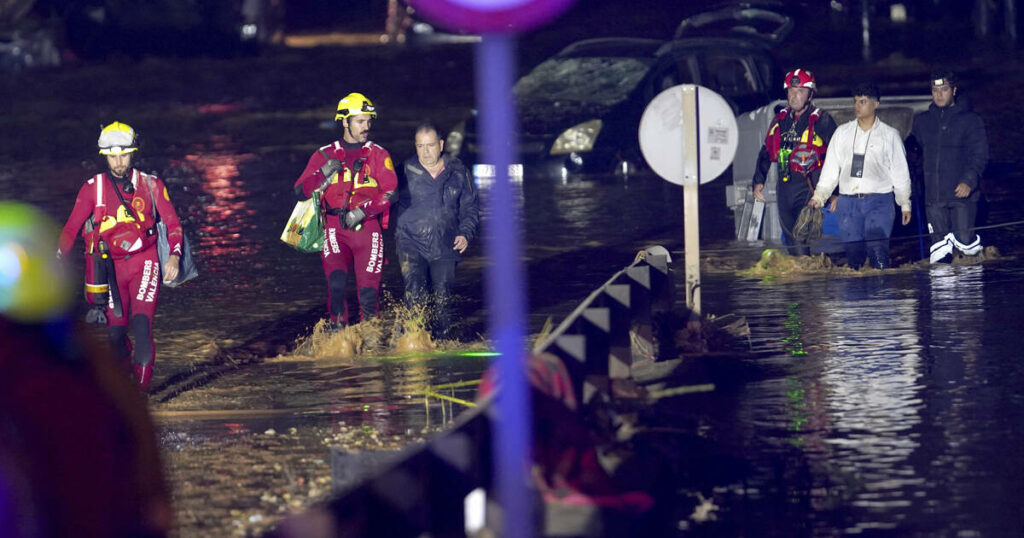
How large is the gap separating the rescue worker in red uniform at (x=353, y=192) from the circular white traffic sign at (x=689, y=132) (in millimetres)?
1805

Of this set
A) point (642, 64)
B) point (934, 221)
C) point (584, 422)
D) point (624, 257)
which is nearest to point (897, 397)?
point (584, 422)

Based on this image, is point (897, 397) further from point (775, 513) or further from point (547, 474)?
point (547, 474)

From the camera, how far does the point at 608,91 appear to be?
25.5 meters

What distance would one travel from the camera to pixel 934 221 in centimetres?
1519

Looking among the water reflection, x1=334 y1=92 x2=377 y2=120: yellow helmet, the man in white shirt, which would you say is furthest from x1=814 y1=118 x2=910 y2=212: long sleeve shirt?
x1=334 y1=92 x2=377 y2=120: yellow helmet

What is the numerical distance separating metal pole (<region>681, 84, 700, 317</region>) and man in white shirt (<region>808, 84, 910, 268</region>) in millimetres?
2971

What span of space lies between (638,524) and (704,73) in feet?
55.2

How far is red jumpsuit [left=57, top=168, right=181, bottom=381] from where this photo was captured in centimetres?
1058

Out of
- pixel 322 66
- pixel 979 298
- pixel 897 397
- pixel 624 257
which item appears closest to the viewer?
pixel 897 397

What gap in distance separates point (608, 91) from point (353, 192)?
1397cm

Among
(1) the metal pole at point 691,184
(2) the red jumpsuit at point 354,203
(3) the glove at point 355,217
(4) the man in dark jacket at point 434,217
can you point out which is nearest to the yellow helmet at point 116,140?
(2) the red jumpsuit at point 354,203

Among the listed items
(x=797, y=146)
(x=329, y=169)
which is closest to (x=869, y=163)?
(x=797, y=146)

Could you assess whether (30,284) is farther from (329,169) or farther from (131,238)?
(329,169)

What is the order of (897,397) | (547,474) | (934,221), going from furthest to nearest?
(934,221), (897,397), (547,474)
